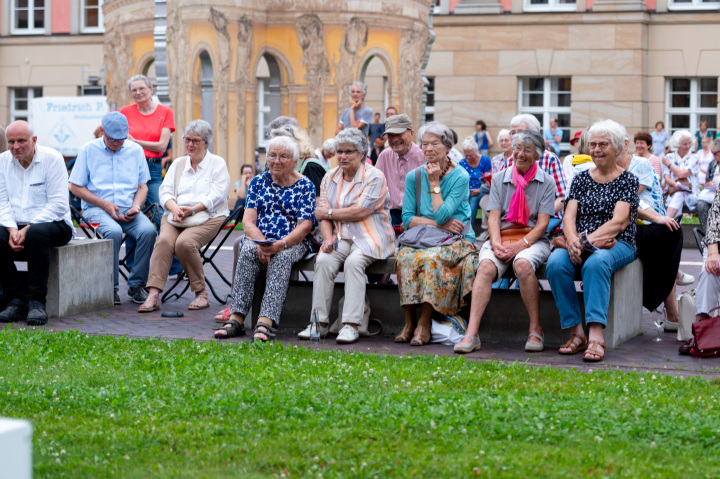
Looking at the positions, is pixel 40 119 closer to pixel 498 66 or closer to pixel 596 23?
pixel 498 66

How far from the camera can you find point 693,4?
3008 cm

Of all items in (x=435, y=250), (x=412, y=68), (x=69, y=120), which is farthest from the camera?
(x=69, y=120)

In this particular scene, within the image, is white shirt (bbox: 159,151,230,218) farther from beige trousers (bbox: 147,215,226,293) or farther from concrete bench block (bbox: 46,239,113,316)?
concrete bench block (bbox: 46,239,113,316)

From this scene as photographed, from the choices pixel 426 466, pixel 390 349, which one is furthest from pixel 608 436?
pixel 390 349

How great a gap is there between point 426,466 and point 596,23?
86.8 feet

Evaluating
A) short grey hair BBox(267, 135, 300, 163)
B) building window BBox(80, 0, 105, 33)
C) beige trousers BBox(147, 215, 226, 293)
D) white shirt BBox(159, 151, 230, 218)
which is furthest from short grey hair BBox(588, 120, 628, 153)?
building window BBox(80, 0, 105, 33)

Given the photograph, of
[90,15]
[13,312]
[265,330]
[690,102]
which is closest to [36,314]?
[13,312]

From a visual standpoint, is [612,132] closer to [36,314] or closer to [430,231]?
[430,231]

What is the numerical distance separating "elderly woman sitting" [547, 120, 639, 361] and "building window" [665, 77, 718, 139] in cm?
2327

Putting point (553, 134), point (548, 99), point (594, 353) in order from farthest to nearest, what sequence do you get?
1. point (548, 99)
2. point (553, 134)
3. point (594, 353)

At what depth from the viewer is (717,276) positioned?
317 inches

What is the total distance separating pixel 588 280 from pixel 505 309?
2.97 ft

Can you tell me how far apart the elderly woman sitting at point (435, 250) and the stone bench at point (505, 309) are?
28 cm

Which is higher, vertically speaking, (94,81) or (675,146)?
(94,81)
